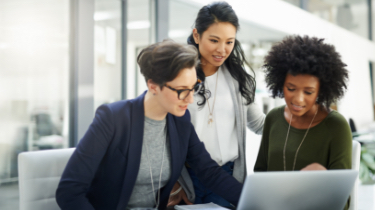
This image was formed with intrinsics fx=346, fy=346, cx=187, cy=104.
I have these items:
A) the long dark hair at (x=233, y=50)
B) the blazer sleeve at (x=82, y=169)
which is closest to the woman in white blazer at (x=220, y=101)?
the long dark hair at (x=233, y=50)

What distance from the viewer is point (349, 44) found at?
8234 millimetres

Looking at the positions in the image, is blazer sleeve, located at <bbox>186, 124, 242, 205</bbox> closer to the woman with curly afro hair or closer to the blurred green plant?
the woman with curly afro hair

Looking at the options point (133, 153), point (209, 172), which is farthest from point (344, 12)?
point (133, 153)

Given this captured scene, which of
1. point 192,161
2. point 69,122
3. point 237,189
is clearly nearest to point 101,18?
point 69,122

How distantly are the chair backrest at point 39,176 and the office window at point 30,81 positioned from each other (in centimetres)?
150

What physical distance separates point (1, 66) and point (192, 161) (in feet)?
6.48

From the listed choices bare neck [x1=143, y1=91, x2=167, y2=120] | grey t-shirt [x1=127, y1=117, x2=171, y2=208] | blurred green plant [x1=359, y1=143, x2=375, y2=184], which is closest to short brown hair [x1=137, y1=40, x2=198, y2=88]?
bare neck [x1=143, y1=91, x2=167, y2=120]

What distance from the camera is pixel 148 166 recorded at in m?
1.53

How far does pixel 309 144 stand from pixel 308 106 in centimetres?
16

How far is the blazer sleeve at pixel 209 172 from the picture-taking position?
61.7 inches

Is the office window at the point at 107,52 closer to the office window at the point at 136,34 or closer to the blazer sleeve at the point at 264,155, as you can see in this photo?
the office window at the point at 136,34

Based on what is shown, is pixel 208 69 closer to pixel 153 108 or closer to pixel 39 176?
pixel 153 108

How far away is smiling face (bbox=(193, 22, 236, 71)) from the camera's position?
1.73 meters

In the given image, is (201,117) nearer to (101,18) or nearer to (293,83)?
(293,83)
